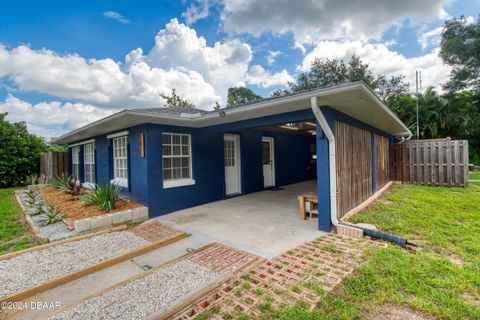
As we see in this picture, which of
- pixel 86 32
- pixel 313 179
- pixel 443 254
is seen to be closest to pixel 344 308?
pixel 443 254

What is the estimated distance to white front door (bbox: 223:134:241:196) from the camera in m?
7.55

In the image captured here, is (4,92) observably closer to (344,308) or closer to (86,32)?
(86,32)

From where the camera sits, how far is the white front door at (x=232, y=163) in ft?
24.8

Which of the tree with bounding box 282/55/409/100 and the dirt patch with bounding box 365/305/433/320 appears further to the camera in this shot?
the tree with bounding box 282/55/409/100

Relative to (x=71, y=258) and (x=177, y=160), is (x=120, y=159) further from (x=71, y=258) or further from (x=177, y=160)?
(x=71, y=258)

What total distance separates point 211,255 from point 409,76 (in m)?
25.9

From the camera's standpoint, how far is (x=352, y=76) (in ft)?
→ 68.3

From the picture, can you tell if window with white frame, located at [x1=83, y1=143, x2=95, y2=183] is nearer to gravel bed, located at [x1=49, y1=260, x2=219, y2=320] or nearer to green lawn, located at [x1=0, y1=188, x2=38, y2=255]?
green lawn, located at [x1=0, y1=188, x2=38, y2=255]

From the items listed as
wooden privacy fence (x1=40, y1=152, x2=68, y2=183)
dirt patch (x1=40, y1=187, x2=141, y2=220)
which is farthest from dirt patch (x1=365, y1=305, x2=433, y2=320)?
wooden privacy fence (x1=40, y1=152, x2=68, y2=183)

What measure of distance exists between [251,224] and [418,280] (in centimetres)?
287

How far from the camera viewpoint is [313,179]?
39.5 feet

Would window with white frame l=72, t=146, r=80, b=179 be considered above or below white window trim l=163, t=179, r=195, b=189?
above

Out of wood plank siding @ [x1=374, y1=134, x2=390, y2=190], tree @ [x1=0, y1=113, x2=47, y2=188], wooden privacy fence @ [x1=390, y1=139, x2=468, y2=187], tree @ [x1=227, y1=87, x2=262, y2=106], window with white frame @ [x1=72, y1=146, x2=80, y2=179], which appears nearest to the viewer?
wood plank siding @ [x1=374, y1=134, x2=390, y2=190]

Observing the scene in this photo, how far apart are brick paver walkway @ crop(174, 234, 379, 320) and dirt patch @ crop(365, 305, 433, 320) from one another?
46cm
